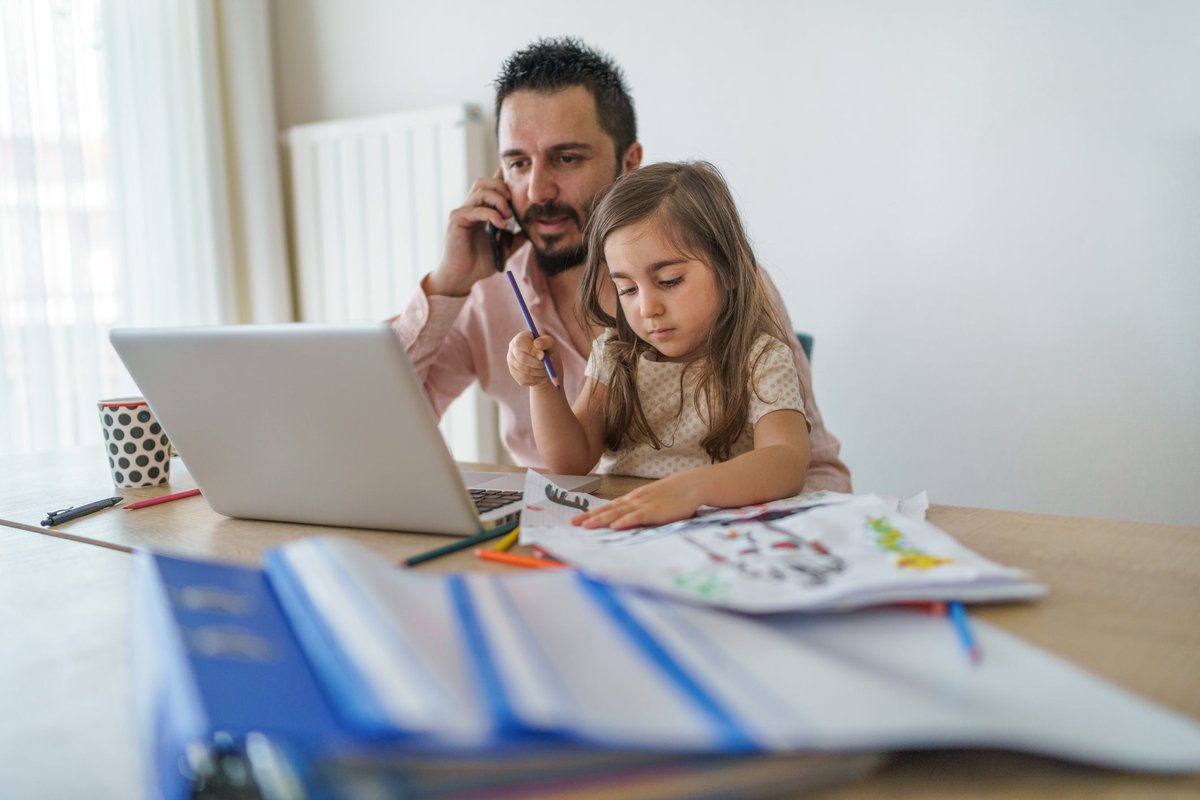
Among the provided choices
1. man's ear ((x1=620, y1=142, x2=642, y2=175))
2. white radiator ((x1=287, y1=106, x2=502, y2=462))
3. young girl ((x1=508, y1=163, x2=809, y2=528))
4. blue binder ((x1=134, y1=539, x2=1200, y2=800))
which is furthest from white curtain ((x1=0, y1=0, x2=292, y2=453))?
blue binder ((x1=134, y1=539, x2=1200, y2=800))

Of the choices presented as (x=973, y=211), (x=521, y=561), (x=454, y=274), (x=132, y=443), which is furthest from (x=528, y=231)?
(x=521, y=561)

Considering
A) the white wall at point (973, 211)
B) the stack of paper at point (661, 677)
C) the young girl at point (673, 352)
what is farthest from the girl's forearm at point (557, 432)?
the white wall at point (973, 211)

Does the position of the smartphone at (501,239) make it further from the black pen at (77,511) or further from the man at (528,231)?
the black pen at (77,511)

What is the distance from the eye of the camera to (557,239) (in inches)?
62.2

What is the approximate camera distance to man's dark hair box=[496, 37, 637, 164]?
154 centimetres

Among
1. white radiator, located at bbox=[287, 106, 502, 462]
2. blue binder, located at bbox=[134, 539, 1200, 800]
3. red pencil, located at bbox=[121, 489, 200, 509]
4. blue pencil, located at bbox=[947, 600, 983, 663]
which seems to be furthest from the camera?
white radiator, located at bbox=[287, 106, 502, 462]

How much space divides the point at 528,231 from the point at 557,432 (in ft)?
1.89

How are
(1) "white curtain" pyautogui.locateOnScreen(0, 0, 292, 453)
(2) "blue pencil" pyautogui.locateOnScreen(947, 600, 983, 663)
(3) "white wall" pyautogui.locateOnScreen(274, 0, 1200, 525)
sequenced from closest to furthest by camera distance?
(2) "blue pencil" pyautogui.locateOnScreen(947, 600, 983, 663), (3) "white wall" pyautogui.locateOnScreen(274, 0, 1200, 525), (1) "white curtain" pyautogui.locateOnScreen(0, 0, 292, 453)

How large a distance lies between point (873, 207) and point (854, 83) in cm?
26

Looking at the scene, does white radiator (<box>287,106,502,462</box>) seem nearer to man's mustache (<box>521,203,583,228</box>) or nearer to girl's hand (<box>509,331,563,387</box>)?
man's mustache (<box>521,203,583,228</box>)

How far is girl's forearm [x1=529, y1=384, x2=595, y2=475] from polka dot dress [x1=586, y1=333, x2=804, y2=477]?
58 millimetres

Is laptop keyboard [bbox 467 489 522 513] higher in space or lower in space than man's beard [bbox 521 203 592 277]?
lower

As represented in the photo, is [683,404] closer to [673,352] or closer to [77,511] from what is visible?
[673,352]

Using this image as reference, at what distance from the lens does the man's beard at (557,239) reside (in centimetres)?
157
